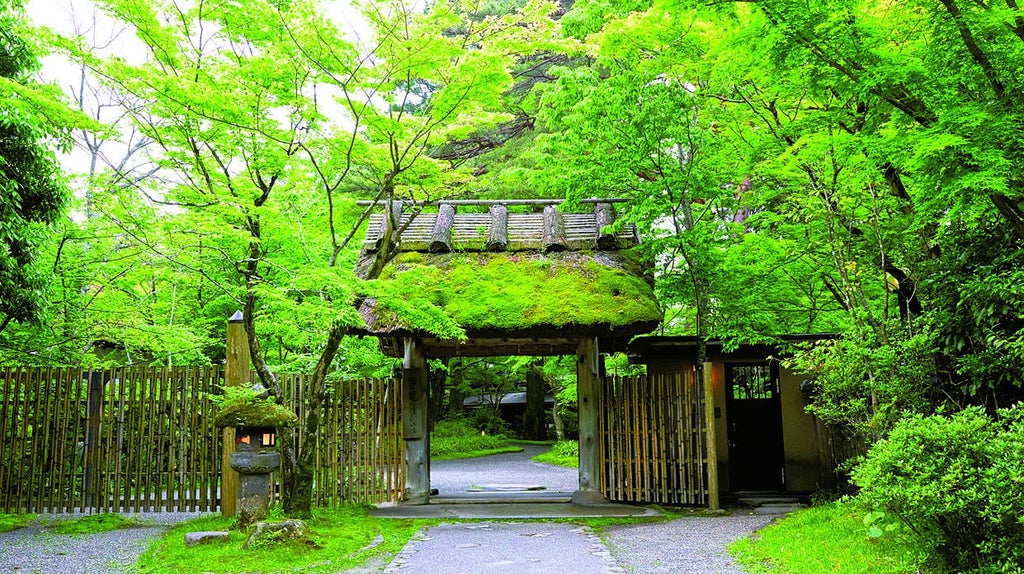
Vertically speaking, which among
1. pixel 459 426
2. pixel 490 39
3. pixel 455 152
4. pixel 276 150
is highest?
pixel 455 152

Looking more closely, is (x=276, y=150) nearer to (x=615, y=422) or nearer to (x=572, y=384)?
(x=615, y=422)

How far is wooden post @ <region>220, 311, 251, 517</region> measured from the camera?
823 centimetres

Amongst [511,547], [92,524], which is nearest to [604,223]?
[511,547]

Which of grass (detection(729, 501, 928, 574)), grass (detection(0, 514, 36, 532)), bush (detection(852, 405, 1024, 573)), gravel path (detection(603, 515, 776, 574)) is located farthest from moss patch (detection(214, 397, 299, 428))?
bush (detection(852, 405, 1024, 573))

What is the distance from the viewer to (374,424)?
9625 millimetres

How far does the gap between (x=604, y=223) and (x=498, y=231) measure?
5.48 ft

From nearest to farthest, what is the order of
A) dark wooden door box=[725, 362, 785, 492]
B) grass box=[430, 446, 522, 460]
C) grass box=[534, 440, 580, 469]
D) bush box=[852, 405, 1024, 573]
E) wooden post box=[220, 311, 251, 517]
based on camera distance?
bush box=[852, 405, 1024, 573] < wooden post box=[220, 311, 251, 517] < dark wooden door box=[725, 362, 785, 492] < grass box=[534, 440, 580, 469] < grass box=[430, 446, 522, 460]

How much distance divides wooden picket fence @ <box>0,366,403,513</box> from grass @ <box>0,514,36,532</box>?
0.11 meters

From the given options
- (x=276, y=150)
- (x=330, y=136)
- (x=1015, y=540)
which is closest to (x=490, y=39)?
(x=330, y=136)

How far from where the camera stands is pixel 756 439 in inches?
453

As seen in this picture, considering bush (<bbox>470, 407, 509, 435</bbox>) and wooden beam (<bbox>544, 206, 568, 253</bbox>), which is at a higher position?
wooden beam (<bbox>544, 206, 568, 253</bbox>)

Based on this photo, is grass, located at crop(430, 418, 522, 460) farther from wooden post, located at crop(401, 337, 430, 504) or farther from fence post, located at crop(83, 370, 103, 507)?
fence post, located at crop(83, 370, 103, 507)

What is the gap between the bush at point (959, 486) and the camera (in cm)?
420

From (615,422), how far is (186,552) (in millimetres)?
5799
